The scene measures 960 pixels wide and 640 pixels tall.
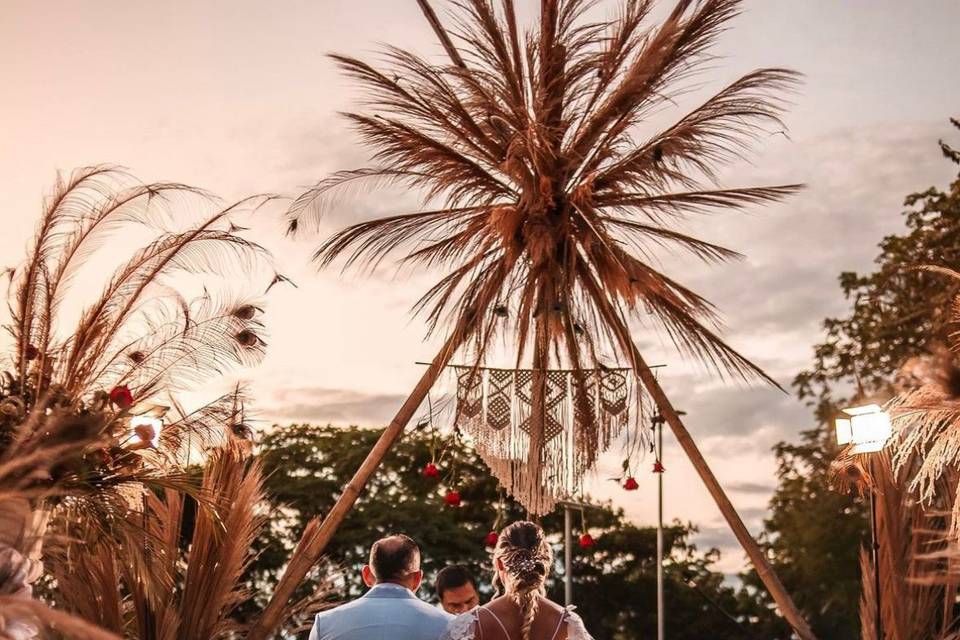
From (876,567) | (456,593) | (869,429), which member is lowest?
(456,593)

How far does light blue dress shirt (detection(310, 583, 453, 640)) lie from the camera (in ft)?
15.4

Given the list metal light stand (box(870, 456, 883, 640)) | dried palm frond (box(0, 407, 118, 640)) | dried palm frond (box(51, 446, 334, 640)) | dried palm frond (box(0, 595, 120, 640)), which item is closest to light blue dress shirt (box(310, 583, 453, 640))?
dried palm frond (box(0, 407, 118, 640))

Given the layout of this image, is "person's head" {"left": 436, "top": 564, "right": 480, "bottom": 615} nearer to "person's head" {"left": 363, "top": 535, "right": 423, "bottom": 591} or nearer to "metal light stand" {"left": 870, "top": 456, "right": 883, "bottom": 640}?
"person's head" {"left": 363, "top": 535, "right": 423, "bottom": 591}

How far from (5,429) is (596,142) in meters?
6.36

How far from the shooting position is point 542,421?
10.6 metres

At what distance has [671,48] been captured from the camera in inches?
409

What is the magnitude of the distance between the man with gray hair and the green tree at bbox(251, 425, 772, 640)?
24337 mm

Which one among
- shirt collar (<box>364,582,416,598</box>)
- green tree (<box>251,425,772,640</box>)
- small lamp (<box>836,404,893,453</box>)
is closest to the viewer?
shirt collar (<box>364,582,416,598</box>)

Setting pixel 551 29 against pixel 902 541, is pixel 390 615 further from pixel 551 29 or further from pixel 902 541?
pixel 551 29

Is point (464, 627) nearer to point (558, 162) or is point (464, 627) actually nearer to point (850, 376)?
point (558, 162)

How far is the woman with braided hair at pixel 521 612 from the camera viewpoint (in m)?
4.46

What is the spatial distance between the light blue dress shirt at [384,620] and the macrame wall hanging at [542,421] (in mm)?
5776

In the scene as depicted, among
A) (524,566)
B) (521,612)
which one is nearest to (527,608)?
(521,612)

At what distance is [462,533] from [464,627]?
28067 millimetres
